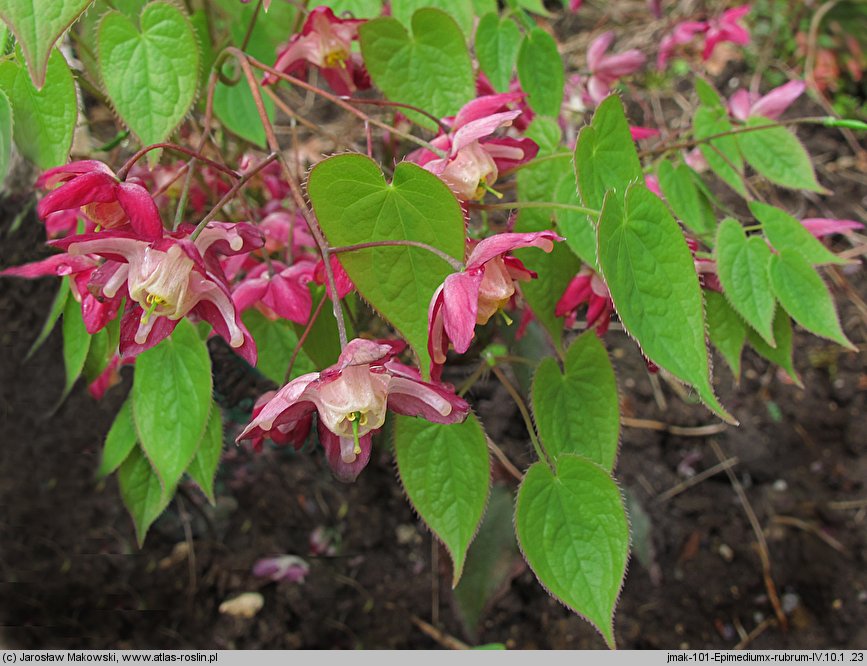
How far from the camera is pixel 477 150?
63 centimetres

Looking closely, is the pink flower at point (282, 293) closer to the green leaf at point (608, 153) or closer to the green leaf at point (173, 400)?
the green leaf at point (173, 400)

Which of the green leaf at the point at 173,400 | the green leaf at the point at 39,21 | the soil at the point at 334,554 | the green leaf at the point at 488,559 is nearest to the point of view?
the green leaf at the point at 39,21

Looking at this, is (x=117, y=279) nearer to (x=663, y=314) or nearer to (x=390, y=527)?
(x=663, y=314)

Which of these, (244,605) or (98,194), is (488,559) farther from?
(98,194)

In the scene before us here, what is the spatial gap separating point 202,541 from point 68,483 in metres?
0.27

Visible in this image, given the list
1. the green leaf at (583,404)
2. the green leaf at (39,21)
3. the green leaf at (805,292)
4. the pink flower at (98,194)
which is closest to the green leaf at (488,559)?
the green leaf at (583,404)

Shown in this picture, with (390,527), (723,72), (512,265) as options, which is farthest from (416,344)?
(723,72)

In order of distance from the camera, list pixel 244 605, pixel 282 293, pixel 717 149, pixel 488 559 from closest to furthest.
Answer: pixel 282 293 → pixel 717 149 → pixel 488 559 → pixel 244 605

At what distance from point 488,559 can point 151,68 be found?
0.84m

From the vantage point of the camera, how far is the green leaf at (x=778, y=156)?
0.92m

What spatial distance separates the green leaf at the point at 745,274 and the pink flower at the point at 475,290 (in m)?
0.25

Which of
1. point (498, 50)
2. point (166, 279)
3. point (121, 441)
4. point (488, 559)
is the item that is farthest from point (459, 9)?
point (488, 559)
